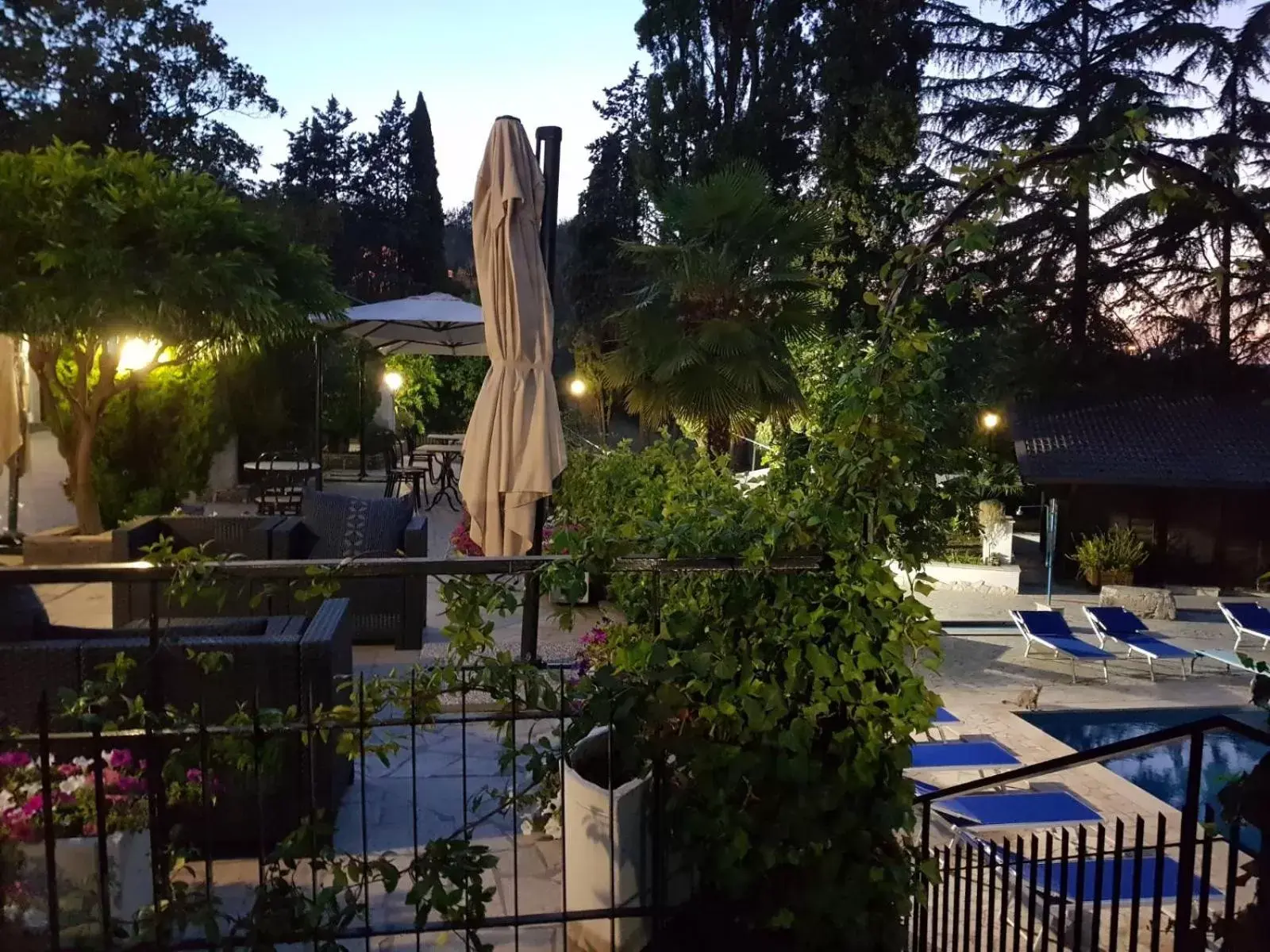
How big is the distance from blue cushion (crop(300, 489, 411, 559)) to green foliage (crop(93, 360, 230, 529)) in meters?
5.03

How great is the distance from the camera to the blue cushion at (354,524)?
6539 mm

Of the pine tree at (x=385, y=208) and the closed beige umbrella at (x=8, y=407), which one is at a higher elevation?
the pine tree at (x=385, y=208)

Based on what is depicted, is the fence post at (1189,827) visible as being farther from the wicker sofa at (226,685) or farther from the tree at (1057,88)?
the tree at (1057,88)

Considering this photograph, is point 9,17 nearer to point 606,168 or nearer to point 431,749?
point 431,749

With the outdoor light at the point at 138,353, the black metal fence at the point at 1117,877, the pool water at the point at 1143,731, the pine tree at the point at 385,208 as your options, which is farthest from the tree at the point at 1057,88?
the pine tree at the point at 385,208

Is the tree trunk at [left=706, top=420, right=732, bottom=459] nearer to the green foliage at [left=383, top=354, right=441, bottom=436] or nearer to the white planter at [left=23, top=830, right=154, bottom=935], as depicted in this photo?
the white planter at [left=23, top=830, right=154, bottom=935]

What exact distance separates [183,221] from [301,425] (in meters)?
9.34

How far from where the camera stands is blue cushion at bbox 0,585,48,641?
137 inches

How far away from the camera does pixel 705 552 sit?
2.33 metres

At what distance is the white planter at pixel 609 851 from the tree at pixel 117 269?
6799 millimetres

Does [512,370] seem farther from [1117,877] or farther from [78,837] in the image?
[1117,877]

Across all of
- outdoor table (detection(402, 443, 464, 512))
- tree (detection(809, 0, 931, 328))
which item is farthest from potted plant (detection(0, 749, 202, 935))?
tree (detection(809, 0, 931, 328))

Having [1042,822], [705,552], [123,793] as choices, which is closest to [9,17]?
[123,793]

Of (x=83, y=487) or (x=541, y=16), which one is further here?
(x=83, y=487)
